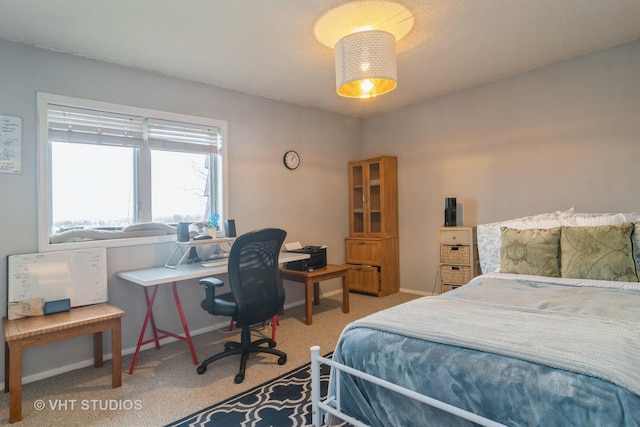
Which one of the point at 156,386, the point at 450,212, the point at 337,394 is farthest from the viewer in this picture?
the point at 450,212

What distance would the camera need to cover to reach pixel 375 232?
15.8ft

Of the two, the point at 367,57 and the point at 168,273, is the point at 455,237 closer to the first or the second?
the point at 367,57

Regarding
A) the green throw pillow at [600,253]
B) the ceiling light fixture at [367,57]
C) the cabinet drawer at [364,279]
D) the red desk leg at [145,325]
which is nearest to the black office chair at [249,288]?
the red desk leg at [145,325]

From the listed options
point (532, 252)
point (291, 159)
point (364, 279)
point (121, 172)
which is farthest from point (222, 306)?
point (364, 279)

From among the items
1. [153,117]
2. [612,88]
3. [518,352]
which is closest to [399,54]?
[612,88]

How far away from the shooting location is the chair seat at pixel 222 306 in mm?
2543

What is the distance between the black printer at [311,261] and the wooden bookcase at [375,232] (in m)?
0.69

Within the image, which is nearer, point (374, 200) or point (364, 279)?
point (364, 279)

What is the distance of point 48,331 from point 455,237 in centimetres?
360

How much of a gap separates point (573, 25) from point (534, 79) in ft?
3.18

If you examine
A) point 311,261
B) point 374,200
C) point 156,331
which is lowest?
point 156,331

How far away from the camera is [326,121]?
15.7 feet

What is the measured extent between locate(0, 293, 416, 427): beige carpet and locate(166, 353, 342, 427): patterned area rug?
3.6 inches

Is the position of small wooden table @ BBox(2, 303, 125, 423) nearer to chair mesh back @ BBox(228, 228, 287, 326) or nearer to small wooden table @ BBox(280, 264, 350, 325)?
chair mesh back @ BBox(228, 228, 287, 326)
